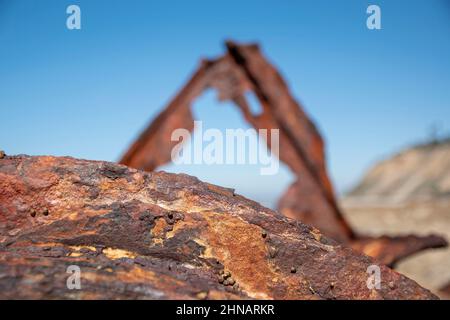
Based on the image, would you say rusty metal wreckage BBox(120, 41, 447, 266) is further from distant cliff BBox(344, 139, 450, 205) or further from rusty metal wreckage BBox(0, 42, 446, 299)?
distant cliff BBox(344, 139, 450, 205)

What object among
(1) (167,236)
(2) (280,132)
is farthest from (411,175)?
(1) (167,236)

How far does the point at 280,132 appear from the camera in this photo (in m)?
4.91

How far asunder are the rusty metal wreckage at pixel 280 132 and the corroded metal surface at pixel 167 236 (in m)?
2.97

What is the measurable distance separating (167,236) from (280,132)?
3604 mm

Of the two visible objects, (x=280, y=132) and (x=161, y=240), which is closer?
(x=161, y=240)

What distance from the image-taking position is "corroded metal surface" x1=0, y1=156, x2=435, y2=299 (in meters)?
1.34

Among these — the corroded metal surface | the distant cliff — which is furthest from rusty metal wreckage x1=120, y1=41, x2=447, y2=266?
the distant cliff

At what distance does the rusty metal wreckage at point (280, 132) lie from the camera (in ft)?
15.0

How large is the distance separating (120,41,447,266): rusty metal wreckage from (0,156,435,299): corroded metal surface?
297cm

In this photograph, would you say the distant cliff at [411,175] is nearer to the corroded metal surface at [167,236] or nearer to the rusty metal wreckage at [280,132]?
the rusty metal wreckage at [280,132]

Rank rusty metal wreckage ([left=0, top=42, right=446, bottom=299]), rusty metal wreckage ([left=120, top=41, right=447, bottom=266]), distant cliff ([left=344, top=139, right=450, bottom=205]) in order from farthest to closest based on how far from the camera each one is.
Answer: distant cliff ([left=344, top=139, right=450, bottom=205])
rusty metal wreckage ([left=120, top=41, right=447, bottom=266])
rusty metal wreckage ([left=0, top=42, right=446, bottom=299])

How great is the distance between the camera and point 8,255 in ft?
4.10

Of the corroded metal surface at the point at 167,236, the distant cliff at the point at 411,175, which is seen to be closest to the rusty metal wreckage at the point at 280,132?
the corroded metal surface at the point at 167,236

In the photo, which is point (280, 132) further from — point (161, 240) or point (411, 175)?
point (411, 175)
